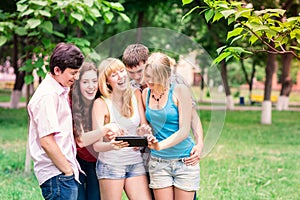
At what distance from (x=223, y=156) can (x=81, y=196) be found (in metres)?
6.45

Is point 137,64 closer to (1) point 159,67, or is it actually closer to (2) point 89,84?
(1) point 159,67

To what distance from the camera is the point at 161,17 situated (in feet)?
91.2

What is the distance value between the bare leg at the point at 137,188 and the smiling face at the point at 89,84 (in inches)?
23.6

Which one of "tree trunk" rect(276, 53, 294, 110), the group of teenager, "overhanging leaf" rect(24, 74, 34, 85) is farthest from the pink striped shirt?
"tree trunk" rect(276, 53, 294, 110)

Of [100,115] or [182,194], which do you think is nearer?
[100,115]

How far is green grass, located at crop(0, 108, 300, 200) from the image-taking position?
689 centimetres

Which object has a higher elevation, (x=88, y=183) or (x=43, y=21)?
(x=43, y=21)

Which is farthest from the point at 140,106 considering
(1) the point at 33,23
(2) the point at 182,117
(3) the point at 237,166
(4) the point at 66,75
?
(3) the point at 237,166

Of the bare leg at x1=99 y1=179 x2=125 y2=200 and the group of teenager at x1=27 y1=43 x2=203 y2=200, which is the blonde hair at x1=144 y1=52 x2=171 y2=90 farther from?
the bare leg at x1=99 y1=179 x2=125 y2=200

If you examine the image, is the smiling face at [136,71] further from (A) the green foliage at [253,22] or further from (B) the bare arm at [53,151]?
(B) the bare arm at [53,151]

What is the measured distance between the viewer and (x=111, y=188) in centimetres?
375

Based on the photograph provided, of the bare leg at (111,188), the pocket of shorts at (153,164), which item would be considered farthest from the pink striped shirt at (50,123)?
the pocket of shorts at (153,164)

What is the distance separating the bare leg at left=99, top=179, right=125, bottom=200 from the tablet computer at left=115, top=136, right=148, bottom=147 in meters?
0.42

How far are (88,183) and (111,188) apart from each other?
0.31m
